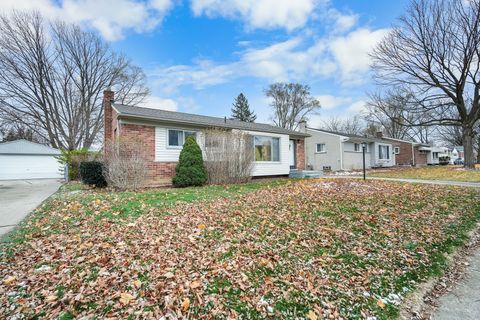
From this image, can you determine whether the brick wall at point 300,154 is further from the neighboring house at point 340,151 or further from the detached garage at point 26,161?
the detached garage at point 26,161

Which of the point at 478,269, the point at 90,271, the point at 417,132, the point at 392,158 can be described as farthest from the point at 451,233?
the point at 417,132

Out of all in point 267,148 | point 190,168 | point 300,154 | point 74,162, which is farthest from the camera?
point 300,154

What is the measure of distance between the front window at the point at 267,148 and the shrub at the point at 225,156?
2.37 metres

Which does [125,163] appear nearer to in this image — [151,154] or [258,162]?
[151,154]

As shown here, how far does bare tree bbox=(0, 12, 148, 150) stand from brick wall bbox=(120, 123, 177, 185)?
62.0 ft

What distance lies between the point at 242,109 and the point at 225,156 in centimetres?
3418

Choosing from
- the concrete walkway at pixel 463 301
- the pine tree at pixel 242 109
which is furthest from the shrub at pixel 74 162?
the pine tree at pixel 242 109

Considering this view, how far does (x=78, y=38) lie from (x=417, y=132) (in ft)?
179

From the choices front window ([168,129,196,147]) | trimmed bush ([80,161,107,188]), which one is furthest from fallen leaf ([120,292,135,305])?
front window ([168,129,196,147])

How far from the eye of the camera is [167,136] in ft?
38.0

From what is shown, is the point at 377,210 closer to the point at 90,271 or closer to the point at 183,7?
the point at 90,271

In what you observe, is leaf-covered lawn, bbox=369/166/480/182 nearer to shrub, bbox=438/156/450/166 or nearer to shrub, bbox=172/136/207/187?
shrub, bbox=172/136/207/187

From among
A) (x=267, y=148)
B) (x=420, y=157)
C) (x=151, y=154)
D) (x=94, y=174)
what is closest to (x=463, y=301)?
(x=151, y=154)

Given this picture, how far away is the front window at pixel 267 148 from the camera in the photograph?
46.3ft
